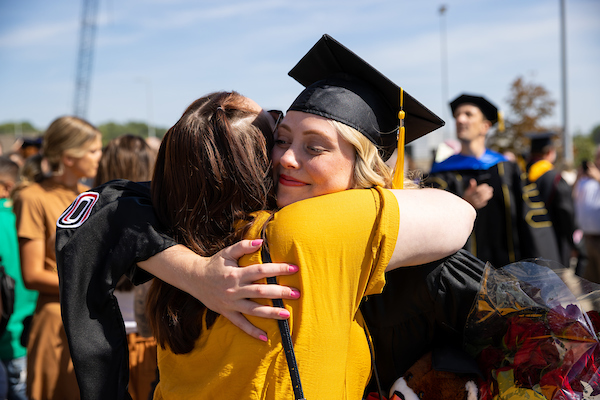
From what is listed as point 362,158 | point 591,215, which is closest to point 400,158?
point 362,158

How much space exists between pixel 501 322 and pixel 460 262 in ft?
0.70

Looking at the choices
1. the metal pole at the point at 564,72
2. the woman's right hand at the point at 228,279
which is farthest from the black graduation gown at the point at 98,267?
the metal pole at the point at 564,72

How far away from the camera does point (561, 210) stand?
5637 millimetres

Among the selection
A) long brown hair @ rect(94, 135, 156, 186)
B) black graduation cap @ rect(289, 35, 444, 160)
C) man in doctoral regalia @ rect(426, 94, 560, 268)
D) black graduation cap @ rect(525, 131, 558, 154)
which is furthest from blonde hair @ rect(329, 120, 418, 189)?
black graduation cap @ rect(525, 131, 558, 154)

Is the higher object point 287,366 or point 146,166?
point 146,166

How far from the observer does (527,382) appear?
4.44 feet

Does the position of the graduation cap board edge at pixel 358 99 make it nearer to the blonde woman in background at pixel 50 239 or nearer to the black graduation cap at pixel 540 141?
the blonde woman in background at pixel 50 239

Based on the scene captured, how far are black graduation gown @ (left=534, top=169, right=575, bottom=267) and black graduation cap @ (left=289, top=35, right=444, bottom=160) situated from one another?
4.58 meters

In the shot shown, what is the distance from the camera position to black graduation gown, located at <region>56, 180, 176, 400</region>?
4.89ft

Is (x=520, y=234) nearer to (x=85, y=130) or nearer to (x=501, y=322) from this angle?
(x=501, y=322)

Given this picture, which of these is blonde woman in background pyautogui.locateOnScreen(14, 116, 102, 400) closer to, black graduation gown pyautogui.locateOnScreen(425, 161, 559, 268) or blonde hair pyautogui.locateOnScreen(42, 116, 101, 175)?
blonde hair pyautogui.locateOnScreen(42, 116, 101, 175)

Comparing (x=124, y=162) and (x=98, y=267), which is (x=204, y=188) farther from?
(x=124, y=162)

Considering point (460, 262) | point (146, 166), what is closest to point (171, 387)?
point (460, 262)

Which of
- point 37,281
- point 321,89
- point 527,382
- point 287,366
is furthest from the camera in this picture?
point 37,281
